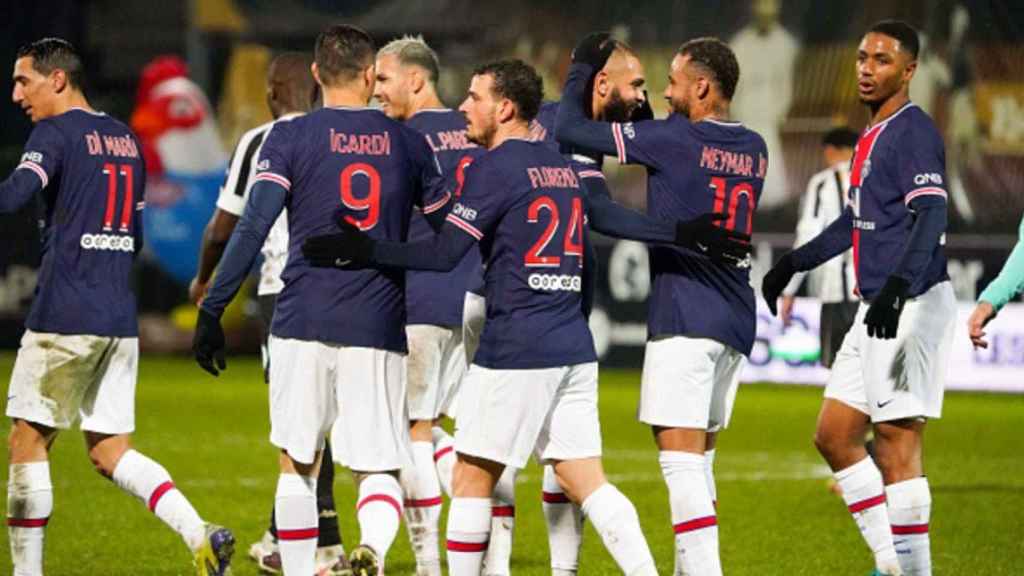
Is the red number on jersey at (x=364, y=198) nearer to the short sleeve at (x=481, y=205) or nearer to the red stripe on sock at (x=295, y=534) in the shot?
the short sleeve at (x=481, y=205)

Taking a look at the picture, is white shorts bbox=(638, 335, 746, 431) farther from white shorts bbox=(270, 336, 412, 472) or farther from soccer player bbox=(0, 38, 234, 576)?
soccer player bbox=(0, 38, 234, 576)

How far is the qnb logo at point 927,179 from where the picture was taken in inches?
298

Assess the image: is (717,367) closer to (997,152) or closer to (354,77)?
(354,77)

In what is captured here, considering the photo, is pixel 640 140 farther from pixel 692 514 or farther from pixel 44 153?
pixel 44 153

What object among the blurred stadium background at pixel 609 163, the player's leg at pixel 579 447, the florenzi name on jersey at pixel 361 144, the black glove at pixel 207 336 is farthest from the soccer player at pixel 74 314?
the blurred stadium background at pixel 609 163

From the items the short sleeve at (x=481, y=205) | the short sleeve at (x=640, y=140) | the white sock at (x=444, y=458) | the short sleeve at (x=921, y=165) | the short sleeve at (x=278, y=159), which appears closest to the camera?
the short sleeve at (x=481, y=205)

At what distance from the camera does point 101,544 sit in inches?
394

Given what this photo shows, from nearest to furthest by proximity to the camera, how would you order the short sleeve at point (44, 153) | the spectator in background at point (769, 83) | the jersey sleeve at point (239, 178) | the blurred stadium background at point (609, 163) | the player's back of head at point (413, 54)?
1. the short sleeve at point (44, 153)
2. the player's back of head at point (413, 54)
3. the jersey sleeve at point (239, 178)
4. the blurred stadium background at point (609, 163)
5. the spectator in background at point (769, 83)

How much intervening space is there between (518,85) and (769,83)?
15.1 metres

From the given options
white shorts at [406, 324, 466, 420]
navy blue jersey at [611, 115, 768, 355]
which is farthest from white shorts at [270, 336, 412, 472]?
white shorts at [406, 324, 466, 420]

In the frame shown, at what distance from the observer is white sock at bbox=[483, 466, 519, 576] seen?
8055 millimetres

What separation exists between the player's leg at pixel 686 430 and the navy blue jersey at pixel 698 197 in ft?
0.32

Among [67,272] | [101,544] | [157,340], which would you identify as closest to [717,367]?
[67,272]

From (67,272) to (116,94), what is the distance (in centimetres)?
2009
